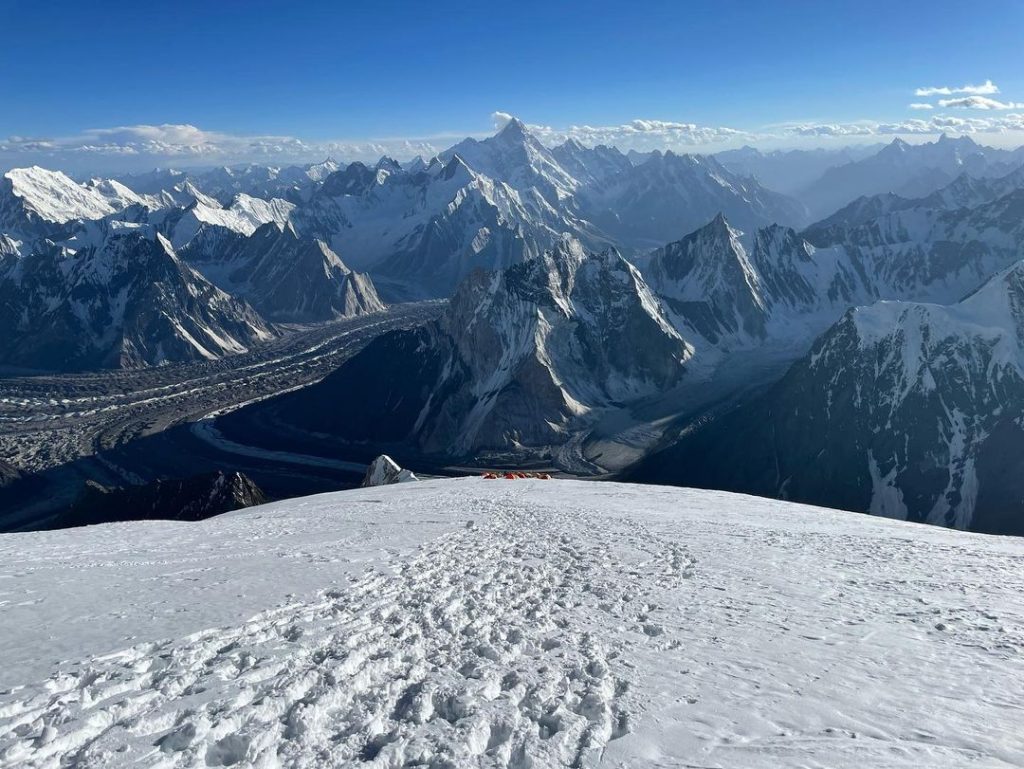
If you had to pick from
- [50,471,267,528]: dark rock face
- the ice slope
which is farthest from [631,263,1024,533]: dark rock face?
the ice slope

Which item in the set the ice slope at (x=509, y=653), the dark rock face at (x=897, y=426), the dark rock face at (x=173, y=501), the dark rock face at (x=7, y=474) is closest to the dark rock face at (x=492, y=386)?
the dark rock face at (x=897, y=426)

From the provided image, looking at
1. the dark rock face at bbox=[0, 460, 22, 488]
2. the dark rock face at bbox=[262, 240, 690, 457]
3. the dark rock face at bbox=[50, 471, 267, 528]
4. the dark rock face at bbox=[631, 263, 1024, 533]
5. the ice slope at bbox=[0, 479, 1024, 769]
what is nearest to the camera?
the ice slope at bbox=[0, 479, 1024, 769]

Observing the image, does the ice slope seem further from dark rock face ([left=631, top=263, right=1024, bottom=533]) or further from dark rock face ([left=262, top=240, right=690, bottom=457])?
dark rock face ([left=262, top=240, right=690, bottom=457])

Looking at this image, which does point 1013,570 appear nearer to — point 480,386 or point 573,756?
point 573,756

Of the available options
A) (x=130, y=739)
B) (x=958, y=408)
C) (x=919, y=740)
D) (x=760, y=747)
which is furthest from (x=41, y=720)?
(x=958, y=408)

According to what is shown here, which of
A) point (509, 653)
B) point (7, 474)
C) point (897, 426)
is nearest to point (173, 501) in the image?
point (509, 653)

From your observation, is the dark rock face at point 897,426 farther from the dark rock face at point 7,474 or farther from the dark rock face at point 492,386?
the dark rock face at point 7,474
